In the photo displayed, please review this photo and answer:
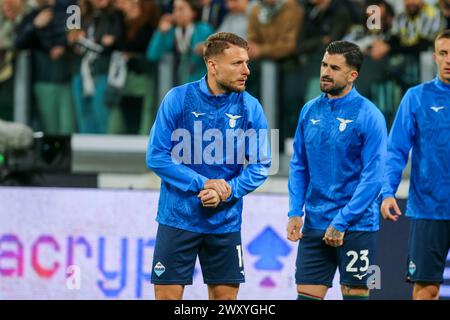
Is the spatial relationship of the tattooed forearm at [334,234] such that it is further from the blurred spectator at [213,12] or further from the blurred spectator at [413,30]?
the blurred spectator at [213,12]

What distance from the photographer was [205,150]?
8117 millimetres

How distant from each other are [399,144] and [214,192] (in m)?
1.41

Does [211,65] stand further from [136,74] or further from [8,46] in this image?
[8,46]

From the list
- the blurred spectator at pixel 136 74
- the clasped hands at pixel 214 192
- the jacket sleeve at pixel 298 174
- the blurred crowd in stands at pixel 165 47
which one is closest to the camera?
the clasped hands at pixel 214 192

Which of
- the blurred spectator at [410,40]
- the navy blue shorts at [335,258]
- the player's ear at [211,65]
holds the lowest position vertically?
the navy blue shorts at [335,258]

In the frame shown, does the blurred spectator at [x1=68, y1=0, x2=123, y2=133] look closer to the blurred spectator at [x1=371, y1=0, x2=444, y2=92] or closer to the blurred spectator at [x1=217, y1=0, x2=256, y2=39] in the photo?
the blurred spectator at [x1=217, y1=0, x2=256, y2=39]

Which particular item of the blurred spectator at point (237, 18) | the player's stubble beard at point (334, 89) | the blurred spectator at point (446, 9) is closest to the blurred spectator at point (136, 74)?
the blurred spectator at point (237, 18)

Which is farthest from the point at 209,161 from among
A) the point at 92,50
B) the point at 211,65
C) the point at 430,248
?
the point at 92,50

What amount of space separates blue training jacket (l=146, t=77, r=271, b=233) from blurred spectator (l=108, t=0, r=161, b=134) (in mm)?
3905

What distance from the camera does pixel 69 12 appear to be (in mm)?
12242

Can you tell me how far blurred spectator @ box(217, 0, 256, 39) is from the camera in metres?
12.0

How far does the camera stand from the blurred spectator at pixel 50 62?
40.2ft

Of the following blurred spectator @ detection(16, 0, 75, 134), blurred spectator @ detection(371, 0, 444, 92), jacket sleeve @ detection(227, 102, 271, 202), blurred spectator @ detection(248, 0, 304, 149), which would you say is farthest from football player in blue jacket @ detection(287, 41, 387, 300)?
blurred spectator @ detection(16, 0, 75, 134)

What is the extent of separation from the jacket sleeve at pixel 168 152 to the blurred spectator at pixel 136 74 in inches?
155
